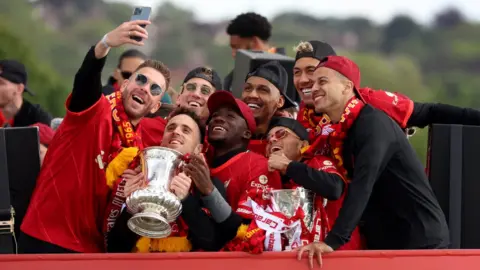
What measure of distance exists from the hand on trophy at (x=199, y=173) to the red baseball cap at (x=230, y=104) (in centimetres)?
75

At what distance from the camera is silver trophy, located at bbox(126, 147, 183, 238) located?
4.22m

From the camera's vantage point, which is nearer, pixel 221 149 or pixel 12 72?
pixel 221 149

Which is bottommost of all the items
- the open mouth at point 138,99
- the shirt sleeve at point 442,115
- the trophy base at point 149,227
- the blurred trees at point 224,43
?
the trophy base at point 149,227

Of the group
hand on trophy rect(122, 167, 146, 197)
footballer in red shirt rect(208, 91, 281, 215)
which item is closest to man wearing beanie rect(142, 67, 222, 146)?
footballer in red shirt rect(208, 91, 281, 215)

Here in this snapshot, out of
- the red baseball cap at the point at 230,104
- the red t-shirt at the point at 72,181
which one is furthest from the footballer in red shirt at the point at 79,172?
the red baseball cap at the point at 230,104

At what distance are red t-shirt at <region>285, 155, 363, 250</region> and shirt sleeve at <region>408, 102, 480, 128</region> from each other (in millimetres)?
700

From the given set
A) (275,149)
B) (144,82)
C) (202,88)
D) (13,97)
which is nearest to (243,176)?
(275,149)

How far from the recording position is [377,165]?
175 inches

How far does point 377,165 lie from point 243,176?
0.72 meters

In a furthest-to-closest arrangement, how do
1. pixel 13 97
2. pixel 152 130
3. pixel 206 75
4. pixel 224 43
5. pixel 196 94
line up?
pixel 224 43, pixel 13 97, pixel 206 75, pixel 196 94, pixel 152 130

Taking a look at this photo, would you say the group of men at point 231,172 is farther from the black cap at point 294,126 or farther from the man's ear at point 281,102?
the man's ear at point 281,102

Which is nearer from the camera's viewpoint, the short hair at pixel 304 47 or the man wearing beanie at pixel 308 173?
the man wearing beanie at pixel 308 173

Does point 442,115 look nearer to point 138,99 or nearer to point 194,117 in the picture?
point 194,117

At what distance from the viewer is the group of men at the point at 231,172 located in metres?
4.45
